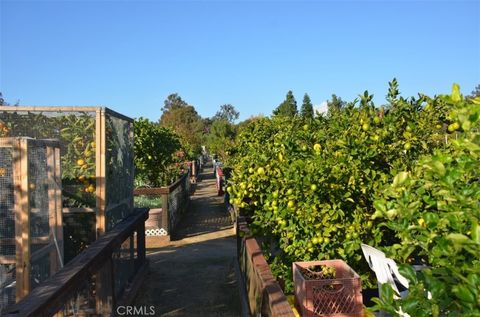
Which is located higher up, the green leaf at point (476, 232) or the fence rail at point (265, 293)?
the green leaf at point (476, 232)

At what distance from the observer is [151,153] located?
11281mm

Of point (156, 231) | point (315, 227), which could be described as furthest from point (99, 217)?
point (156, 231)

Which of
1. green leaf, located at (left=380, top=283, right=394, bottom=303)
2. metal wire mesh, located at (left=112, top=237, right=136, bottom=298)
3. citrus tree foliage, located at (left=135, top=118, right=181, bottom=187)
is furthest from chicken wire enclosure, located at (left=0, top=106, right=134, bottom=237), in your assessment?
citrus tree foliage, located at (left=135, top=118, right=181, bottom=187)

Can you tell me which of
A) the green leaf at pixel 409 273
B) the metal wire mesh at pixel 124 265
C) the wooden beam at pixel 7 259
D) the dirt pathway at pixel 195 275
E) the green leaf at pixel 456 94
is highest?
the green leaf at pixel 456 94

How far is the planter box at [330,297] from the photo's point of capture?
3.23m

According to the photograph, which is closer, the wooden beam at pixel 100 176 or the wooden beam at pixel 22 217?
the wooden beam at pixel 22 217

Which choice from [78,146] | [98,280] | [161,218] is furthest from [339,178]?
[161,218]

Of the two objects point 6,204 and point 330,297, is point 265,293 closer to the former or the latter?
point 330,297

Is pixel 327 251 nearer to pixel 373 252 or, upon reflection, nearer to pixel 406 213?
pixel 373 252

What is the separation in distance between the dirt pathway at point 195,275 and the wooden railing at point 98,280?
0.37 m

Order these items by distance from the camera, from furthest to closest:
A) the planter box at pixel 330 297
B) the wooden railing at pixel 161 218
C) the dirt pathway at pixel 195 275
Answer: the wooden railing at pixel 161 218, the dirt pathway at pixel 195 275, the planter box at pixel 330 297

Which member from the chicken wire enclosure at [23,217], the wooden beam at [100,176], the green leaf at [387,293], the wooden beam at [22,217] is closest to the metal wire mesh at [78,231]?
the wooden beam at [100,176]

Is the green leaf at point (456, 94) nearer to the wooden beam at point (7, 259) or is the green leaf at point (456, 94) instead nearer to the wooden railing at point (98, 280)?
the wooden railing at point (98, 280)

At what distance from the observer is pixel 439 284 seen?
1.34 metres
